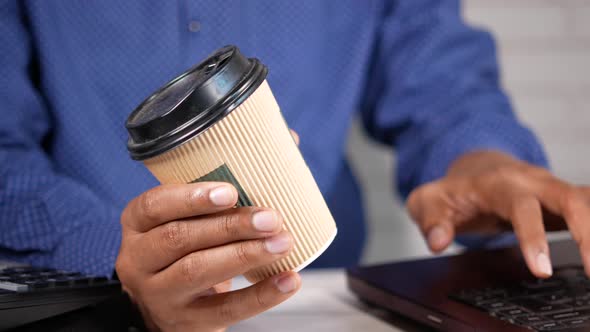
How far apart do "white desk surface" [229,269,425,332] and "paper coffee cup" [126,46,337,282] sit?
0.17 meters

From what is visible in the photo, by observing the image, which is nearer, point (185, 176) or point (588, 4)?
point (185, 176)

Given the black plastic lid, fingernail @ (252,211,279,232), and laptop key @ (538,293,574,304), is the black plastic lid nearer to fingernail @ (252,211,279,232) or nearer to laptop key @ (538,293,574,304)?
fingernail @ (252,211,279,232)

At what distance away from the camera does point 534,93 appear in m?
1.53

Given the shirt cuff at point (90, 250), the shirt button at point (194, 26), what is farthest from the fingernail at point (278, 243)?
the shirt button at point (194, 26)

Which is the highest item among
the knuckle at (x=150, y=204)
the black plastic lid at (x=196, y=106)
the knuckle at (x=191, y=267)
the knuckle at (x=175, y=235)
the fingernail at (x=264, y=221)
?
the black plastic lid at (x=196, y=106)

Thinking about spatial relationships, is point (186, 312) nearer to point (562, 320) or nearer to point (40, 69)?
point (562, 320)

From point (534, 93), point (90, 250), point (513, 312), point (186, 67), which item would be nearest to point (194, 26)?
point (186, 67)

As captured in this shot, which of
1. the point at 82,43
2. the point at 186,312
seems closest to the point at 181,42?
the point at 82,43

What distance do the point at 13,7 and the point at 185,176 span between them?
1.78 ft

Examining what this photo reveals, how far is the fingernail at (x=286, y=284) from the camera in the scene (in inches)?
18.3

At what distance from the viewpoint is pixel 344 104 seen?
3.40 feet

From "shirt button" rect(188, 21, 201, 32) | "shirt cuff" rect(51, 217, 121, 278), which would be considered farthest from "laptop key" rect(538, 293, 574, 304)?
"shirt button" rect(188, 21, 201, 32)

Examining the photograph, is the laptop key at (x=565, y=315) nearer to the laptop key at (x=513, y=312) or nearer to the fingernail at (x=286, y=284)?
the laptop key at (x=513, y=312)

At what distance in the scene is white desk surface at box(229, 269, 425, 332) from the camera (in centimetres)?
60
